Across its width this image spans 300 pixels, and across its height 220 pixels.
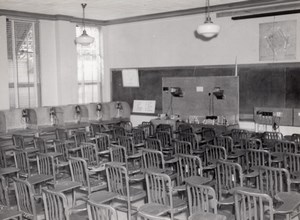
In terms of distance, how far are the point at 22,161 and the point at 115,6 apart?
17.2 ft

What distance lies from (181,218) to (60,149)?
8.86 ft

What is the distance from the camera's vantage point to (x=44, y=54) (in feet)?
36.8

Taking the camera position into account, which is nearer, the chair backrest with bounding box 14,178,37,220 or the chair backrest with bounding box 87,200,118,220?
the chair backrest with bounding box 87,200,118,220

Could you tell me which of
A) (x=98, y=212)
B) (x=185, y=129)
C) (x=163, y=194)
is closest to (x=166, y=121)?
(x=185, y=129)

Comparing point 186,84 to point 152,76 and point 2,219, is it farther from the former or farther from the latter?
point 2,219

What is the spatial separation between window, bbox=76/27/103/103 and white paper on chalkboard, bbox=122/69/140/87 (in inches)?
35.6

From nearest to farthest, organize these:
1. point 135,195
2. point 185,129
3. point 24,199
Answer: point 24,199
point 135,195
point 185,129

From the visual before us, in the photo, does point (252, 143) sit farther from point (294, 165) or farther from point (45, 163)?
point (45, 163)

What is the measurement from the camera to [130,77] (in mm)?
12344

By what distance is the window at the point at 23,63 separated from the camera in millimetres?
10602

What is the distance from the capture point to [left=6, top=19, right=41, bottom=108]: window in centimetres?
1060

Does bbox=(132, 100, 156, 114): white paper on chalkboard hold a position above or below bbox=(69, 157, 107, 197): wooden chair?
above

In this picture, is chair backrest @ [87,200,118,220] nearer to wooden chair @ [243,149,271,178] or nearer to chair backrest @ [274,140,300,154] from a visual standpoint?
wooden chair @ [243,149,271,178]

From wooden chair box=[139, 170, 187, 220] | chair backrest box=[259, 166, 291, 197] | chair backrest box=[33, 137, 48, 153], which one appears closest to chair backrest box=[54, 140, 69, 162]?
chair backrest box=[33, 137, 48, 153]
